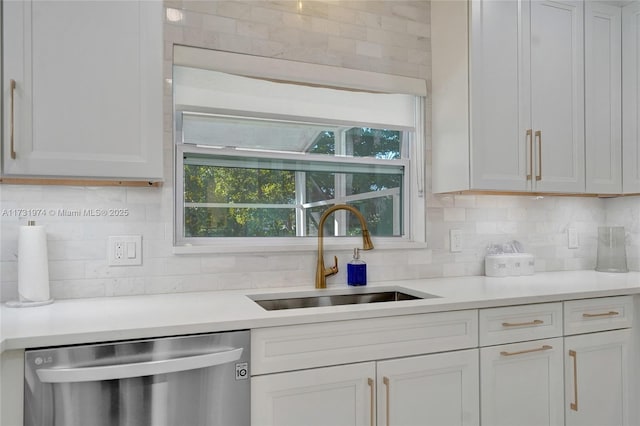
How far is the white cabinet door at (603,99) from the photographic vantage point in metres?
2.43

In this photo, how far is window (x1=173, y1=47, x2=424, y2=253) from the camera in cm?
208

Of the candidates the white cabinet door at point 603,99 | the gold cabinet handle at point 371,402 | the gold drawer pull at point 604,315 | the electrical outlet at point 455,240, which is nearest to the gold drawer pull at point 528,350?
the gold drawer pull at point 604,315

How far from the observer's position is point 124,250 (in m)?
1.88

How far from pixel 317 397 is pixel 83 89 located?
1.33 meters

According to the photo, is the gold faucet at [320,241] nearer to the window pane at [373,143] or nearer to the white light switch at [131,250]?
the window pane at [373,143]

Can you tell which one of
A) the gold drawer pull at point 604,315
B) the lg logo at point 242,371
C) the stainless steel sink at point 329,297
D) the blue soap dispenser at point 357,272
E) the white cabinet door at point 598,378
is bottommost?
the white cabinet door at point 598,378

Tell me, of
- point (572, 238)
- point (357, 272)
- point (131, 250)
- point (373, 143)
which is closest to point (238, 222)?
point (131, 250)

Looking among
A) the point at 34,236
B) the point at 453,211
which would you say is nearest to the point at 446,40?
the point at 453,211

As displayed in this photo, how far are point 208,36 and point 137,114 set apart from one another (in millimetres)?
608

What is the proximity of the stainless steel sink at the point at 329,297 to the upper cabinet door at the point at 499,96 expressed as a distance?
62 centimetres

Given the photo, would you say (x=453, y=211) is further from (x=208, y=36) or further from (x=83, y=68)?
(x=83, y=68)

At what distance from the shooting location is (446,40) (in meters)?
2.34

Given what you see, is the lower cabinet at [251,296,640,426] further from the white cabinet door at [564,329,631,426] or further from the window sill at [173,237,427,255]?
the window sill at [173,237,427,255]

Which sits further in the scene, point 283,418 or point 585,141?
point 585,141
